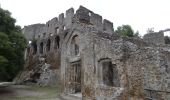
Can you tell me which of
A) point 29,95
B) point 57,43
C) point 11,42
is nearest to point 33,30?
point 57,43

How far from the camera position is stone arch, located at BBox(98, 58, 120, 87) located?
11860 mm

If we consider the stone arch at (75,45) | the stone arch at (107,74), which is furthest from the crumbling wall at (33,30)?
the stone arch at (107,74)

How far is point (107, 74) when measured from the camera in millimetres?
13234

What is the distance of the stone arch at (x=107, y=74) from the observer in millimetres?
11860

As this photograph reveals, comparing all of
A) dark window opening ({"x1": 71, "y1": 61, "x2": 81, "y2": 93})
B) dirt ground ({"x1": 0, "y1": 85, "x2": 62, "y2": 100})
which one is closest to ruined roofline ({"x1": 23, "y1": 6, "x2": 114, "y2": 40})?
dirt ground ({"x1": 0, "y1": 85, "x2": 62, "y2": 100})

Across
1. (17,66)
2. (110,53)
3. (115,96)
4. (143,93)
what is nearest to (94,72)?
(110,53)

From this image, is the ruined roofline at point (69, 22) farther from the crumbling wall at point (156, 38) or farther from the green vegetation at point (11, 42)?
the green vegetation at point (11, 42)

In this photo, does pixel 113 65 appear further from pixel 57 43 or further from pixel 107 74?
pixel 57 43

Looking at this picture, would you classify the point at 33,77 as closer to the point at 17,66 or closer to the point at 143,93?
the point at 17,66

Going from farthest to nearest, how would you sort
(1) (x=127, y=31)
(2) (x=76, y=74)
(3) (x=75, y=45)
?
(1) (x=127, y=31)
(3) (x=75, y=45)
(2) (x=76, y=74)

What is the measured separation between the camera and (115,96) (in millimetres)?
9492

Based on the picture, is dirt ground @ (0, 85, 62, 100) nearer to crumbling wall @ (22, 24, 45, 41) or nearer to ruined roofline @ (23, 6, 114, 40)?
ruined roofline @ (23, 6, 114, 40)

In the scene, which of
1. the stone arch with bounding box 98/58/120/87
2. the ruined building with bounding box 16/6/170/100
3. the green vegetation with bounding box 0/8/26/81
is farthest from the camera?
the green vegetation with bounding box 0/8/26/81

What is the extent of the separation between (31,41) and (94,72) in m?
27.9
